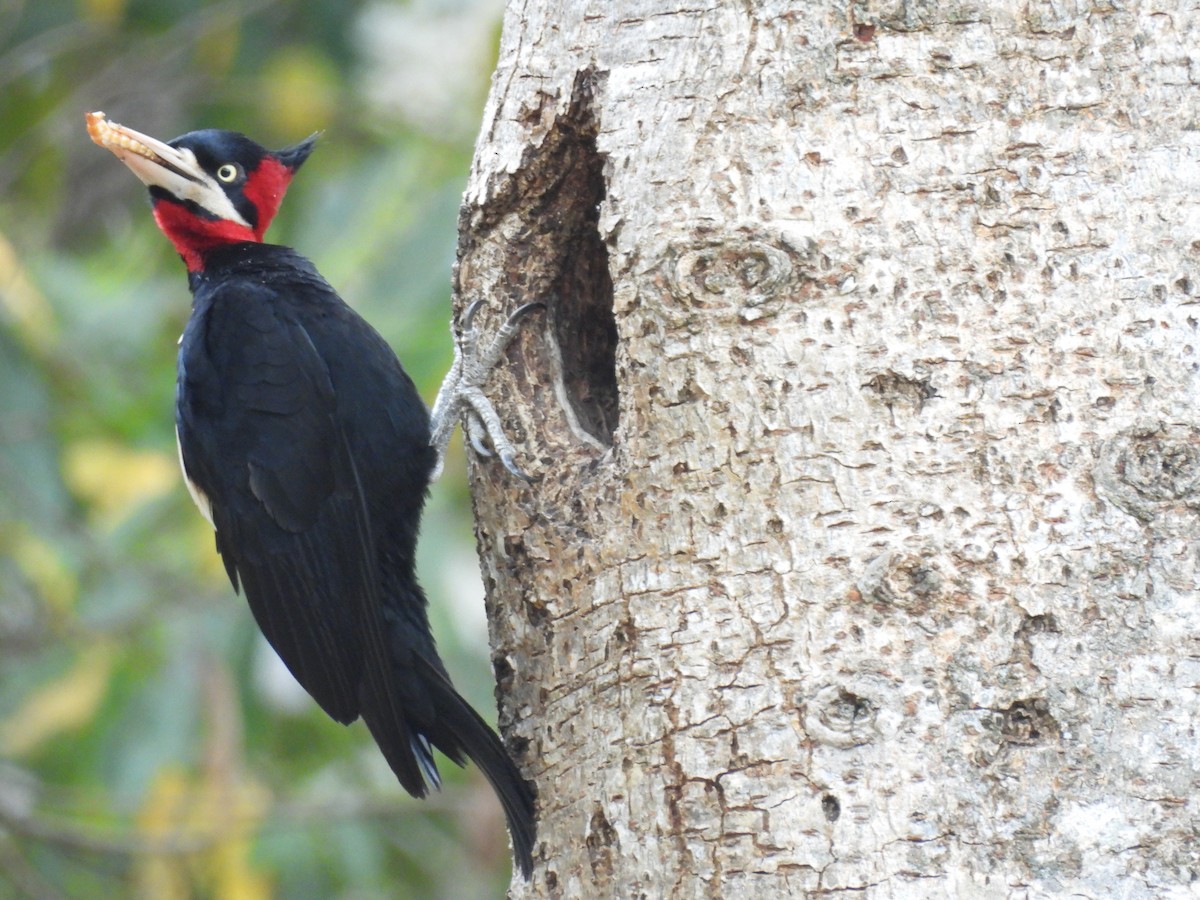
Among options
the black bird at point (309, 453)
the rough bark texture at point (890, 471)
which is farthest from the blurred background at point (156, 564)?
the rough bark texture at point (890, 471)

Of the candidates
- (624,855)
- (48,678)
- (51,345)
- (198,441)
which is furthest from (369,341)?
(48,678)

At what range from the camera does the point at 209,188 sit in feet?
11.1

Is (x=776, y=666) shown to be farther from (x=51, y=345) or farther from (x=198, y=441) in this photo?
(x=51, y=345)

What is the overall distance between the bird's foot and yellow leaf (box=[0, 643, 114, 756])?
2.78 metres

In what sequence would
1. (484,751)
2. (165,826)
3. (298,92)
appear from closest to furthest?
(484,751) → (165,826) → (298,92)

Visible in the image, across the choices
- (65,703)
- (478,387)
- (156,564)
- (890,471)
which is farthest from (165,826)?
(890,471)

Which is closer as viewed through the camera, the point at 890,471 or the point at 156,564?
the point at 890,471

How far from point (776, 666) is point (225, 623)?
360 cm

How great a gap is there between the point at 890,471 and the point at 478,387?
97cm

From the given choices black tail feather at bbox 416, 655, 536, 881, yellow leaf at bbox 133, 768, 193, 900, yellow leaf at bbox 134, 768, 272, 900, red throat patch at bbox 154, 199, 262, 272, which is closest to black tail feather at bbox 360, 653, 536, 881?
black tail feather at bbox 416, 655, 536, 881

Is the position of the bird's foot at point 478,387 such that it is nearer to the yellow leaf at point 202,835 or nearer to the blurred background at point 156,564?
the blurred background at point 156,564

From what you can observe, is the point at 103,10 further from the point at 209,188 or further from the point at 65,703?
the point at 209,188

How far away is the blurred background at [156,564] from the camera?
189 inches

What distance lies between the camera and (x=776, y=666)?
1951mm
